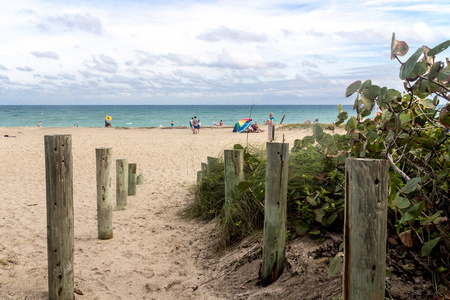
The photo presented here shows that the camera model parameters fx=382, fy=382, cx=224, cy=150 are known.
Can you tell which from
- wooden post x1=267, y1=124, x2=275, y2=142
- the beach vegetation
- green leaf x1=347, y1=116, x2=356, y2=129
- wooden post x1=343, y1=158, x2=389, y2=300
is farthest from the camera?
wooden post x1=267, y1=124, x2=275, y2=142

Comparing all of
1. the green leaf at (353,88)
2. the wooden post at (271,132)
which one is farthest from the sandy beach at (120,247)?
the green leaf at (353,88)

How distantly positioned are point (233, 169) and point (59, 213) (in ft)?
7.36

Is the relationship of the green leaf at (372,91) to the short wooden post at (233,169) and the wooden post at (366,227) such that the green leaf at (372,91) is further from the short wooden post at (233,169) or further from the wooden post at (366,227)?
the short wooden post at (233,169)

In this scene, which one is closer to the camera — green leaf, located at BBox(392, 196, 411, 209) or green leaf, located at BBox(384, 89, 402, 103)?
green leaf, located at BBox(392, 196, 411, 209)

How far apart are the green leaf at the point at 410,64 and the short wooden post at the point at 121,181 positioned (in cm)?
530

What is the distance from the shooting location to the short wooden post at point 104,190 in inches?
204

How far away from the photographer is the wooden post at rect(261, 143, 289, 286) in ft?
11.3

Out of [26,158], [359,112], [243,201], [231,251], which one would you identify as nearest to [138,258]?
[231,251]

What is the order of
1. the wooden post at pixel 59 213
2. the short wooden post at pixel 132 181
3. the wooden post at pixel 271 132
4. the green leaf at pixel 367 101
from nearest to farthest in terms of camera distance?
the green leaf at pixel 367 101, the wooden post at pixel 59 213, the wooden post at pixel 271 132, the short wooden post at pixel 132 181

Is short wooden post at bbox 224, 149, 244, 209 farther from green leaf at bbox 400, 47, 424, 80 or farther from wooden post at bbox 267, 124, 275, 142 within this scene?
green leaf at bbox 400, 47, 424, 80

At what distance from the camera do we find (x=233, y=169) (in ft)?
16.3

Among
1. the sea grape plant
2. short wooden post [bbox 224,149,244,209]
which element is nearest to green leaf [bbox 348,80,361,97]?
the sea grape plant

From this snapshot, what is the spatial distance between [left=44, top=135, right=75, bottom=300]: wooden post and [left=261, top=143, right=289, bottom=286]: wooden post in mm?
1799

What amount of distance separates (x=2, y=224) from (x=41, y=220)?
579 mm
